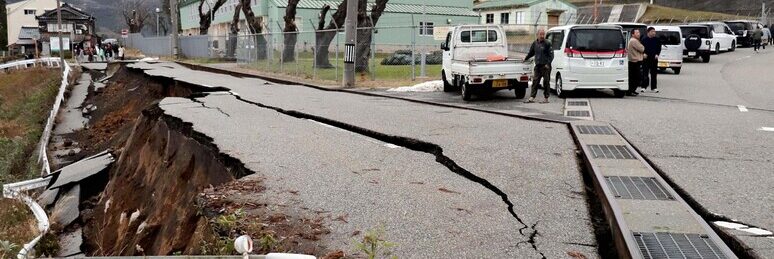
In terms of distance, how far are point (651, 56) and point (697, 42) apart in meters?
15.7

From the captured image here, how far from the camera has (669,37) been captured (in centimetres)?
2328

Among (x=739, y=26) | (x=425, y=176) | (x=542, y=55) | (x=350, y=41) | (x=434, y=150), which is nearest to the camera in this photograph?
(x=425, y=176)

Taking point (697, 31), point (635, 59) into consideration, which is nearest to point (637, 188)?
point (635, 59)

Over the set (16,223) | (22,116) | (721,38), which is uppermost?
(721,38)

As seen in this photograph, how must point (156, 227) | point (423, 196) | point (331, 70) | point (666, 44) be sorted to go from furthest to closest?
1. point (331, 70)
2. point (666, 44)
3. point (156, 227)
4. point (423, 196)

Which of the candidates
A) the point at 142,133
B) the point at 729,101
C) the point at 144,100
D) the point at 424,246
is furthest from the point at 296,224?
the point at 144,100

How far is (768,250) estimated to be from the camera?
14.2 feet

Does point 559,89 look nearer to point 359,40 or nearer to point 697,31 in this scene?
point 359,40

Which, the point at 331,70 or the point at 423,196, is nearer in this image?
the point at 423,196

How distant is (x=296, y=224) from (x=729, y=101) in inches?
515

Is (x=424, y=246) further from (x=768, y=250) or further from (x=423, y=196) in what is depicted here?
(x=768, y=250)

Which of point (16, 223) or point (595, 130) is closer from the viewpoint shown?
point (16, 223)

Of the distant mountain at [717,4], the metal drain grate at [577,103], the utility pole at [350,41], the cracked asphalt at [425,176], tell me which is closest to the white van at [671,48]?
the metal drain grate at [577,103]

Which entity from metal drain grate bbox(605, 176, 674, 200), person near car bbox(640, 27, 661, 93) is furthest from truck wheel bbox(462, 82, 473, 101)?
metal drain grate bbox(605, 176, 674, 200)
